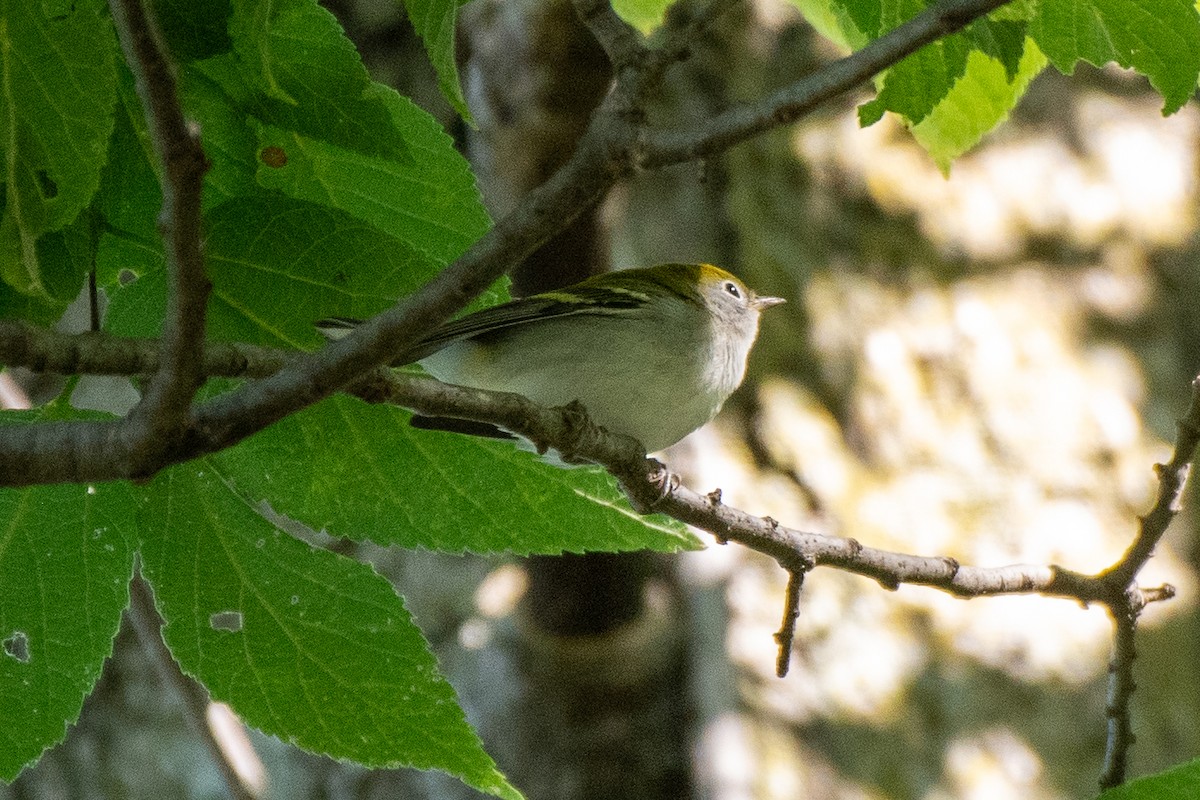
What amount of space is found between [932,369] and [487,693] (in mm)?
1909

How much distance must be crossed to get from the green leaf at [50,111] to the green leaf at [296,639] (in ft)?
1.37

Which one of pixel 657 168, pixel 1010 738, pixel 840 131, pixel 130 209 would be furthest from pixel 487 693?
pixel 657 168

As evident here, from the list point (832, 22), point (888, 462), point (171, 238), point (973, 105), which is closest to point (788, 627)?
point (973, 105)

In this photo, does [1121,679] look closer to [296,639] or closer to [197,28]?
[296,639]

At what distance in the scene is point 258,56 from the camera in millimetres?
1340

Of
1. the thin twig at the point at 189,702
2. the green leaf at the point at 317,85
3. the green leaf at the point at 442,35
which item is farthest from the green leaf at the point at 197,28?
the thin twig at the point at 189,702

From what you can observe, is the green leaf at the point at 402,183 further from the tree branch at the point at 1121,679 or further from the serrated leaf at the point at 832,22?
the tree branch at the point at 1121,679

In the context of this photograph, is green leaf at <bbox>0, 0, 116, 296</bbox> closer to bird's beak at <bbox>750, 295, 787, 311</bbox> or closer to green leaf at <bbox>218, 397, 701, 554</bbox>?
green leaf at <bbox>218, 397, 701, 554</bbox>

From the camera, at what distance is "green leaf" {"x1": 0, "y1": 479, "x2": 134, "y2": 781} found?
4.59 ft

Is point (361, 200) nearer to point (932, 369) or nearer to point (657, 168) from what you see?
point (657, 168)

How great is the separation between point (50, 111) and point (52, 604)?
60 centimetres

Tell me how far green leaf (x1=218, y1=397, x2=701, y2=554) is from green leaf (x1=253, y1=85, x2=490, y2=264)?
0.24 m

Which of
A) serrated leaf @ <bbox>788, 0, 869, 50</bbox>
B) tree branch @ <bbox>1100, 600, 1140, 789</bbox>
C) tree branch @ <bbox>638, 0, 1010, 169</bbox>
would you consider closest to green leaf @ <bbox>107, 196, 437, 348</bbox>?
tree branch @ <bbox>638, 0, 1010, 169</bbox>

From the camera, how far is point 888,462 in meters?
4.10
